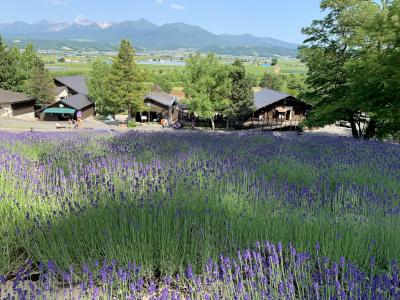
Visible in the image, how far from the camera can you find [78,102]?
2100 inches

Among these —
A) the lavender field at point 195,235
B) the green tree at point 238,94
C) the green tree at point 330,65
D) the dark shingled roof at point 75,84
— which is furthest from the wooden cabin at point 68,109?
the lavender field at point 195,235

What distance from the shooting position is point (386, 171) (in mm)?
5148

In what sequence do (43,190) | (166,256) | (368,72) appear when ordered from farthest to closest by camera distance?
(368,72) → (43,190) → (166,256)

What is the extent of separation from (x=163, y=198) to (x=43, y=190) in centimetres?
135

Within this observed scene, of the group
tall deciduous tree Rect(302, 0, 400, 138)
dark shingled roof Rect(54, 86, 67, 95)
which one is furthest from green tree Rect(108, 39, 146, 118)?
tall deciduous tree Rect(302, 0, 400, 138)

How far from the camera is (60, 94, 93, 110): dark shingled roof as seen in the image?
5146cm

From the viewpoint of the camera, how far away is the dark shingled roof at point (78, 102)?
5146 cm

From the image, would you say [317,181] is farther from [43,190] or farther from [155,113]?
[155,113]

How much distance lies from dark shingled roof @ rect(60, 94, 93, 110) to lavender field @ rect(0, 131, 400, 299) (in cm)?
4979

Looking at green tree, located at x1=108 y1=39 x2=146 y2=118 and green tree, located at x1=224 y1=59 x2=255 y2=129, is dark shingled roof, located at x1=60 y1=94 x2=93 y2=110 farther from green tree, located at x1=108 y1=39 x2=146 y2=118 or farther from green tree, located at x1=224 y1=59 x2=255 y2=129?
green tree, located at x1=224 y1=59 x2=255 y2=129

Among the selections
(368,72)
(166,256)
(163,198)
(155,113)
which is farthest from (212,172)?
(155,113)

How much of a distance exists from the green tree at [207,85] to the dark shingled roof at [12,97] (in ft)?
81.3

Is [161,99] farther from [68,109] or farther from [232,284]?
[232,284]

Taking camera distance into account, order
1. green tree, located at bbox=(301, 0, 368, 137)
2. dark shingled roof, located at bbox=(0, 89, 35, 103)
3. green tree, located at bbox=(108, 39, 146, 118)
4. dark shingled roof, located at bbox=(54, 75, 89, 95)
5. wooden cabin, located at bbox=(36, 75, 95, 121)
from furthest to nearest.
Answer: dark shingled roof, located at bbox=(54, 75, 89, 95), wooden cabin, located at bbox=(36, 75, 95, 121), dark shingled roof, located at bbox=(0, 89, 35, 103), green tree, located at bbox=(108, 39, 146, 118), green tree, located at bbox=(301, 0, 368, 137)
